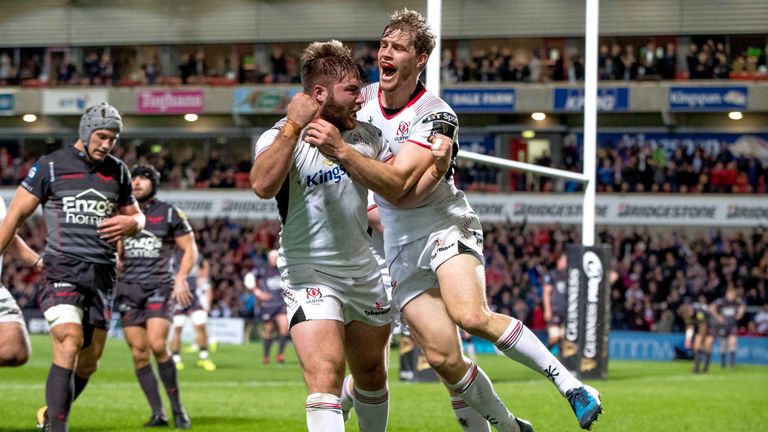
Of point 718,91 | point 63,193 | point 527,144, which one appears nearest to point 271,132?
point 63,193

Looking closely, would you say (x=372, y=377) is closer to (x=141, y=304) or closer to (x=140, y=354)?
(x=140, y=354)

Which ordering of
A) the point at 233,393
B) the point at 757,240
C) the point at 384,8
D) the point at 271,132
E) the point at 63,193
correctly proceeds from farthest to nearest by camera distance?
1. the point at 384,8
2. the point at 757,240
3. the point at 233,393
4. the point at 63,193
5. the point at 271,132

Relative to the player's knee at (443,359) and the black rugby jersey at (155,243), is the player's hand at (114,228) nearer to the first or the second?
the black rugby jersey at (155,243)

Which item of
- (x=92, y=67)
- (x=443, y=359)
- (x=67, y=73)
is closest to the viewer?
(x=443, y=359)

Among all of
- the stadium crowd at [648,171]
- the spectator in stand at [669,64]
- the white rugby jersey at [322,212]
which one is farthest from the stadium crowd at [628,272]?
the white rugby jersey at [322,212]

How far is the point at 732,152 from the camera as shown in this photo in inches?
1350

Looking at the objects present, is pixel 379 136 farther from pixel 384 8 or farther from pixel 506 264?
pixel 384 8

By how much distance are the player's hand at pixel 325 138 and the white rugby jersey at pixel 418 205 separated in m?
1.00

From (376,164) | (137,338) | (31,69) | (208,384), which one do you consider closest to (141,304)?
(137,338)

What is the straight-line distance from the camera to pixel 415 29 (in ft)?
21.8

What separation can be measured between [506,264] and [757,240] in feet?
21.9

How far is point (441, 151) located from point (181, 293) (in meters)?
5.44

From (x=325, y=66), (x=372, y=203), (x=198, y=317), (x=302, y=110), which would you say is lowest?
(x=198, y=317)

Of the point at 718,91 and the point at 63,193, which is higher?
the point at 718,91
